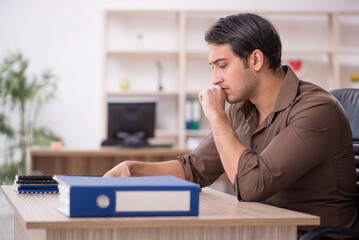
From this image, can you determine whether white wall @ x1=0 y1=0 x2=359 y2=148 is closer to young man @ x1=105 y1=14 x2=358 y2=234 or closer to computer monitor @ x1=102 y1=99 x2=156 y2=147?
computer monitor @ x1=102 y1=99 x2=156 y2=147

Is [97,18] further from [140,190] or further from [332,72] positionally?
[140,190]

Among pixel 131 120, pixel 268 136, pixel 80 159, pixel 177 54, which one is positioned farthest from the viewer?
pixel 177 54

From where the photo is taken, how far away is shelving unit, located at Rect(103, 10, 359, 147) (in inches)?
256

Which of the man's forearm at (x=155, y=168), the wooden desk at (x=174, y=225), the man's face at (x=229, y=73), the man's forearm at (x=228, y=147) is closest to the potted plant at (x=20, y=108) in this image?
the man's forearm at (x=155, y=168)

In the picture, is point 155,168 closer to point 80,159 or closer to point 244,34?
point 244,34

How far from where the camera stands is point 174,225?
123 centimetres

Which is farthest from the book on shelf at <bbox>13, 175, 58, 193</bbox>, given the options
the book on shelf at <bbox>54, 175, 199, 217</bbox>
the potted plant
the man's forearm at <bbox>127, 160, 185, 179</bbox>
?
the potted plant

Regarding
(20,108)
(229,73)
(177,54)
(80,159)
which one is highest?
(177,54)

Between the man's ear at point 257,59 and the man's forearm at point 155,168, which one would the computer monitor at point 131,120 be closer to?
the man's forearm at point 155,168

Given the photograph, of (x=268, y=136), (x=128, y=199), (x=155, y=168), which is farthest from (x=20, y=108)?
(x=128, y=199)

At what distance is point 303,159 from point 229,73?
48 cm

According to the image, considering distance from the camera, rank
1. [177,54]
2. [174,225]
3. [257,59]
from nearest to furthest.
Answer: [174,225] → [257,59] → [177,54]

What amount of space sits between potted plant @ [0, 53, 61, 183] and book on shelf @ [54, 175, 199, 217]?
4839 mm

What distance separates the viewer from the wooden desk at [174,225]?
3.94ft
